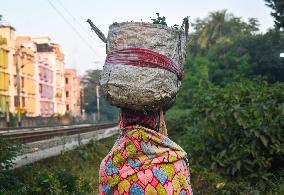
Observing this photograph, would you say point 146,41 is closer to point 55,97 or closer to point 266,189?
point 266,189

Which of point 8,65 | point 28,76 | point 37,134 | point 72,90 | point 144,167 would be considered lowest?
point 37,134

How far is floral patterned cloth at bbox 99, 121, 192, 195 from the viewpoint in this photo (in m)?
2.28

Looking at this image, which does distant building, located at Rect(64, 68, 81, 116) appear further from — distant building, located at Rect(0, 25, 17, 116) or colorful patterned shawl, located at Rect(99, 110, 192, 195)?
colorful patterned shawl, located at Rect(99, 110, 192, 195)

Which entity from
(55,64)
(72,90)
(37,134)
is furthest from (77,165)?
(72,90)

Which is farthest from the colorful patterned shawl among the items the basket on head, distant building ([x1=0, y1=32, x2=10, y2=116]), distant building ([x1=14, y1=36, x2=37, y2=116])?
distant building ([x1=14, y1=36, x2=37, y2=116])

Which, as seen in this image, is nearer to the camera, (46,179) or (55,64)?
(46,179)

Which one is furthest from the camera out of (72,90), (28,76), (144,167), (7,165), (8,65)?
(72,90)

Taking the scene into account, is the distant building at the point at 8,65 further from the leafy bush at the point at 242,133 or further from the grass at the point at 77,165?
the leafy bush at the point at 242,133

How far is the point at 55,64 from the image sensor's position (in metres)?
77.7

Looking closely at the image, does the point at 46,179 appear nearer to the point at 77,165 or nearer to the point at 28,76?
the point at 77,165

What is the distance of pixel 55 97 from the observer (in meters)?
78.6

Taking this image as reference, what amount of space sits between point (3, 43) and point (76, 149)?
42574 mm

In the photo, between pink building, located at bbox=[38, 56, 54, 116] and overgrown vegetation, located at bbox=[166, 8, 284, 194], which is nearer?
overgrown vegetation, located at bbox=[166, 8, 284, 194]

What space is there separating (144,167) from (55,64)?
76.8 m
